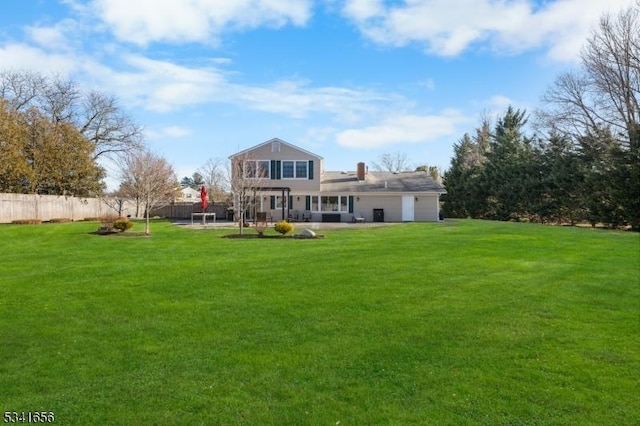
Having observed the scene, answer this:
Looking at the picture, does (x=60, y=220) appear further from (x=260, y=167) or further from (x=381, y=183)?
(x=381, y=183)

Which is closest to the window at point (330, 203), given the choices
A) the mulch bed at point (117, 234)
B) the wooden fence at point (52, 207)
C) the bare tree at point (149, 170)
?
the bare tree at point (149, 170)

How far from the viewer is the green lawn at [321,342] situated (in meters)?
4.16

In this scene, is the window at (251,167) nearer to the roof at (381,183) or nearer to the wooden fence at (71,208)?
the roof at (381,183)

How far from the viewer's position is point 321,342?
230 inches

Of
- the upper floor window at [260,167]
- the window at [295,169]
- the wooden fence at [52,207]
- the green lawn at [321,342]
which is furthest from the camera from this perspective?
the window at [295,169]

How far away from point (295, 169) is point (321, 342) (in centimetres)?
2701

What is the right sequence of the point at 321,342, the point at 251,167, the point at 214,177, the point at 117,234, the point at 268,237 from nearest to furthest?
the point at 321,342
the point at 268,237
the point at 117,234
the point at 251,167
the point at 214,177

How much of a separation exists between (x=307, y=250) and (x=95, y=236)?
9689 mm

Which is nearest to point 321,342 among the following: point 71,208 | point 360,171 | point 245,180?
point 245,180

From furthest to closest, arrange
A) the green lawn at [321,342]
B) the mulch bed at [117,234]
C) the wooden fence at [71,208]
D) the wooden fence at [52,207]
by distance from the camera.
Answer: the wooden fence at [71,208], the wooden fence at [52,207], the mulch bed at [117,234], the green lawn at [321,342]

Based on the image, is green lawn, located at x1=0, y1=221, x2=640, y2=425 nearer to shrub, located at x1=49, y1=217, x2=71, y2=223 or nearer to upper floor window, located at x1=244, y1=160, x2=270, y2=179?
upper floor window, located at x1=244, y1=160, x2=270, y2=179

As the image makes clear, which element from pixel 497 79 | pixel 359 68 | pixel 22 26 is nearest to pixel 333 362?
pixel 359 68

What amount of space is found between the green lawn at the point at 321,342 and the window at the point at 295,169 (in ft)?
68.1

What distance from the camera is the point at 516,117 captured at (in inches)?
1789
